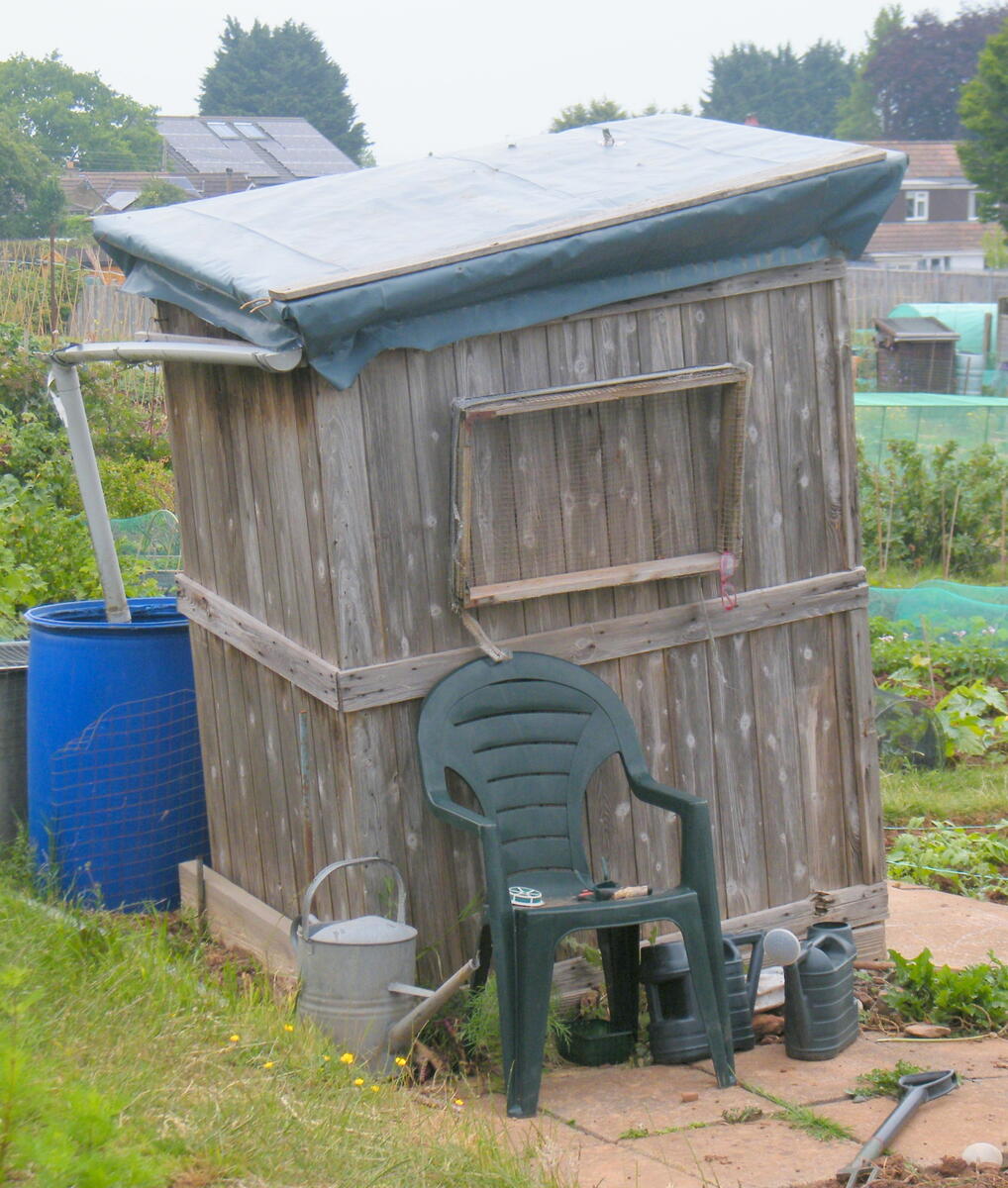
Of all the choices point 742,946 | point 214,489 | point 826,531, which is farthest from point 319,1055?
point 826,531

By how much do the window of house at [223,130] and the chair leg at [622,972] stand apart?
188 ft

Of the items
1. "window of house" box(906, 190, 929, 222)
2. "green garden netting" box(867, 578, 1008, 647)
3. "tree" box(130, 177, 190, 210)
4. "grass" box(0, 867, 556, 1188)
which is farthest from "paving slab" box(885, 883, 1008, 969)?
"window of house" box(906, 190, 929, 222)

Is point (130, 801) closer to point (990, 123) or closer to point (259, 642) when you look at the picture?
point (259, 642)

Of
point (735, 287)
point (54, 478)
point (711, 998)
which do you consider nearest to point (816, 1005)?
point (711, 998)

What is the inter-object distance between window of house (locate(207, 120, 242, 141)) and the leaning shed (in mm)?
55913

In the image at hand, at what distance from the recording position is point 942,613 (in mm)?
9406

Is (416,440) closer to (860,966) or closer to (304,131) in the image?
(860,966)

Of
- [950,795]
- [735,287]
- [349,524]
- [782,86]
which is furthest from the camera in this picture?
[782,86]

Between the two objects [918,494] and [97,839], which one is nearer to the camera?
[97,839]

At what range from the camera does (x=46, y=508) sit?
7035mm

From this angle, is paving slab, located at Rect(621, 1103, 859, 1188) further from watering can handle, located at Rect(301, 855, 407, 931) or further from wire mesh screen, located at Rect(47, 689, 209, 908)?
wire mesh screen, located at Rect(47, 689, 209, 908)

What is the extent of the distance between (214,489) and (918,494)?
8.98 meters

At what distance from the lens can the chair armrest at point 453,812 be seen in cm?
368

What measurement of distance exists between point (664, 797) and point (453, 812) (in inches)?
24.2
